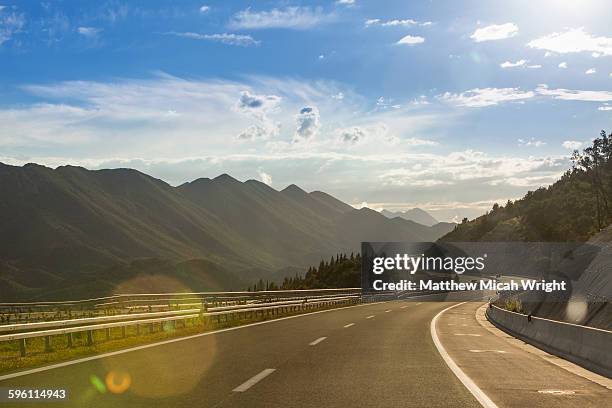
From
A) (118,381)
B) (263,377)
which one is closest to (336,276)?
(263,377)

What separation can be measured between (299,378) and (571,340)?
24.3 feet

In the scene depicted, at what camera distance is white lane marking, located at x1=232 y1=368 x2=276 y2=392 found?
31.6ft

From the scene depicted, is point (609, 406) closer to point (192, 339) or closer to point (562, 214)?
point (192, 339)

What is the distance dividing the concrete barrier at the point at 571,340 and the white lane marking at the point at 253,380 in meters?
6.01

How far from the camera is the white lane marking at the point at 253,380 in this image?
9625 millimetres

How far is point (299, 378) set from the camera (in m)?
10.8

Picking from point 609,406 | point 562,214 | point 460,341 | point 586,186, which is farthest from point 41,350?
point 586,186

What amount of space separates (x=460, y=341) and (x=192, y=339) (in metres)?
7.66

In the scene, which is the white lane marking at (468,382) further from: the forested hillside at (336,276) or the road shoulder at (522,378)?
the forested hillside at (336,276)

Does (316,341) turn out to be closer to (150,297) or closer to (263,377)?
(263,377)

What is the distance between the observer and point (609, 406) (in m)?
8.59
